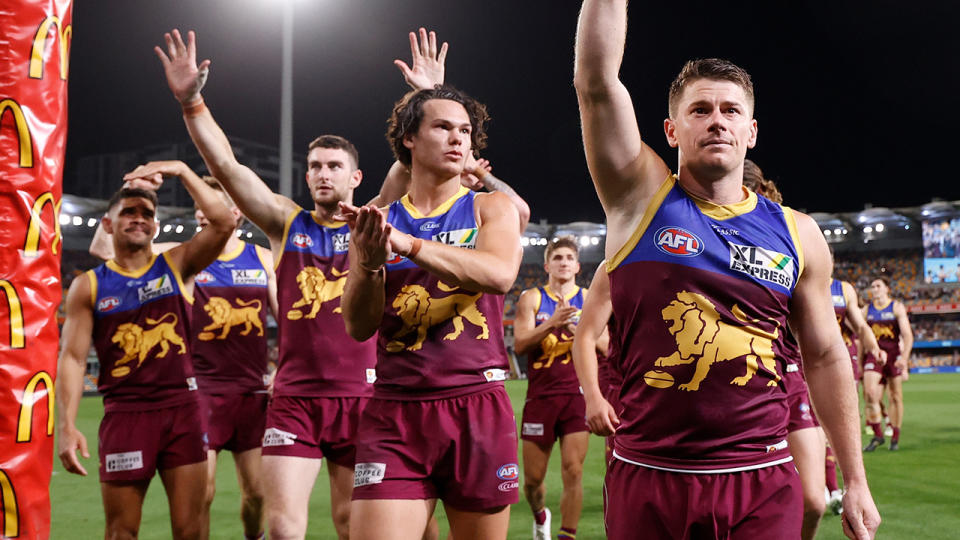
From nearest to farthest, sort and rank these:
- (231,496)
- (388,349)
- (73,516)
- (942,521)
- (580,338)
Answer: (388,349), (580,338), (942,521), (73,516), (231,496)

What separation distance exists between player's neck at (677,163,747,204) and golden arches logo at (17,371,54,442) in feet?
7.05

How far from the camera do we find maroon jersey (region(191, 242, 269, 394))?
6344 millimetres

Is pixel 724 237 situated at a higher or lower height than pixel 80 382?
higher

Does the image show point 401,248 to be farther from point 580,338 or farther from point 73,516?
point 73,516

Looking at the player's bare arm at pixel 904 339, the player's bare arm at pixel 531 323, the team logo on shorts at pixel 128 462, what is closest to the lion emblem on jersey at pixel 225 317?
the team logo on shorts at pixel 128 462

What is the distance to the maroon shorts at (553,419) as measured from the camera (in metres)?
7.35

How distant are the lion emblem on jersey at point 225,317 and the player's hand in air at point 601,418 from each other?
11.5 ft

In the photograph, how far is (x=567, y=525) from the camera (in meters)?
6.38

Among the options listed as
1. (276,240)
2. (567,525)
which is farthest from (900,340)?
(276,240)

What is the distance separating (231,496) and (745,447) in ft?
26.4

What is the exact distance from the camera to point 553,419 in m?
7.39

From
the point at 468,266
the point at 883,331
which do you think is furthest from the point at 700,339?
the point at 883,331

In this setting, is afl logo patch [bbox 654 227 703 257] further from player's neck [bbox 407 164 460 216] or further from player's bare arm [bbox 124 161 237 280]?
player's bare arm [bbox 124 161 237 280]

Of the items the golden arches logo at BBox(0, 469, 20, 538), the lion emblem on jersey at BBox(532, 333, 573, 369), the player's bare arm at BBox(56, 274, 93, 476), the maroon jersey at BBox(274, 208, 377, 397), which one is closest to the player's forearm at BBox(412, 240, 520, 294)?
the golden arches logo at BBox(0, 469, 20, 538)
